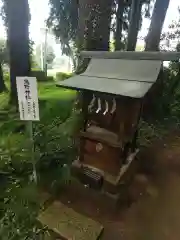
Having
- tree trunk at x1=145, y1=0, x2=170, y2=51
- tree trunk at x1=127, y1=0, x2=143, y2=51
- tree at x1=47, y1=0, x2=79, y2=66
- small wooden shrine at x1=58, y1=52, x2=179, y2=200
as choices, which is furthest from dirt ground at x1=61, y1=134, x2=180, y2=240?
tree at x1=47, y1=0, x2=79, y2=66

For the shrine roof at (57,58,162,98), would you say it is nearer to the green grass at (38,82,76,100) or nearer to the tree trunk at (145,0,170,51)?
the green grass at (38,82,76,100)

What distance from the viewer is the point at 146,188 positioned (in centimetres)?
395

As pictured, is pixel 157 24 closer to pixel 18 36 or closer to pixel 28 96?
pixel 18 36

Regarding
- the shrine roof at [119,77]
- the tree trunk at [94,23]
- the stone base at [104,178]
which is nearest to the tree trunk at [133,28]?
the tree trunk at [94,23]

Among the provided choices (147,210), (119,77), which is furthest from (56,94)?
(147,210)

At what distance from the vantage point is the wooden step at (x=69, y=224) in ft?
8.96

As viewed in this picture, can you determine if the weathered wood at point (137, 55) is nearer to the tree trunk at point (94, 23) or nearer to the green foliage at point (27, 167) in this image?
the tree trunk at point (94, 23)

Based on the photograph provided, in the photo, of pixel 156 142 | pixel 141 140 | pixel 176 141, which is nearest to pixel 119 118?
pixel 141 140

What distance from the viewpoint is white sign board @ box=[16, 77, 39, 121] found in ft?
9.68

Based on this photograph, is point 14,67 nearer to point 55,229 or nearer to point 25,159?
point 25,159

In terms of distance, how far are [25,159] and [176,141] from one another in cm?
456

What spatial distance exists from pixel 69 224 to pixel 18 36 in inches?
205

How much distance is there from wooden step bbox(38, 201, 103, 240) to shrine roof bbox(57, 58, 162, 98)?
1.97m

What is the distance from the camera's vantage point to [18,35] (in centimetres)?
575
